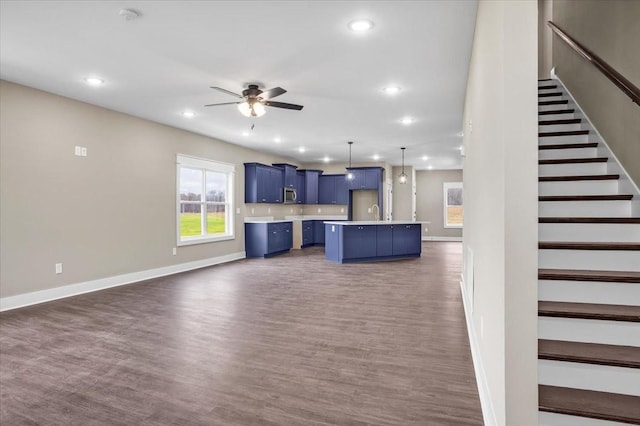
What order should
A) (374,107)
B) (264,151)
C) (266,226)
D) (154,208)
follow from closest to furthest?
(374,107) < (154,208) < (266,226) < (264,151)

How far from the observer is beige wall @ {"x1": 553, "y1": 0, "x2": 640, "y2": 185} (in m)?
2.80

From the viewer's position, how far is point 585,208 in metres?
2.74

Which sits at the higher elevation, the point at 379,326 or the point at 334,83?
the point at 334,83

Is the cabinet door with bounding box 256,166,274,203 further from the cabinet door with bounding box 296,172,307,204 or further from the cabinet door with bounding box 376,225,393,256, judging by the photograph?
the cabinet door with bounding box 376,225,393,256

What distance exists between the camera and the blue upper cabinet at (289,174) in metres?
10.4

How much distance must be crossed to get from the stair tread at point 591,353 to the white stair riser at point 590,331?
0.10ft

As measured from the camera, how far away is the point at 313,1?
2.70 m

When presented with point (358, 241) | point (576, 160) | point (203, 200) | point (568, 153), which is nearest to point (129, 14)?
point (576, 160)

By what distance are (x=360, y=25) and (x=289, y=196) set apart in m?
7.89

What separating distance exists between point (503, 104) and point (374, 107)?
416cm

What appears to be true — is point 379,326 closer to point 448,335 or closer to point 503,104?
point 448,335

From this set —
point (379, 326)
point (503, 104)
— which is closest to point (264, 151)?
point (379, 326)

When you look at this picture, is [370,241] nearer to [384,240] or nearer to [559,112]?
[384,240]

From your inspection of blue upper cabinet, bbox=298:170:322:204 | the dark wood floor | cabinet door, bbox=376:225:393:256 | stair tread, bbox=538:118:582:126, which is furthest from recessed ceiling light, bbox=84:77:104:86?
blue upper cabinet, bbox=298:170:322:204
